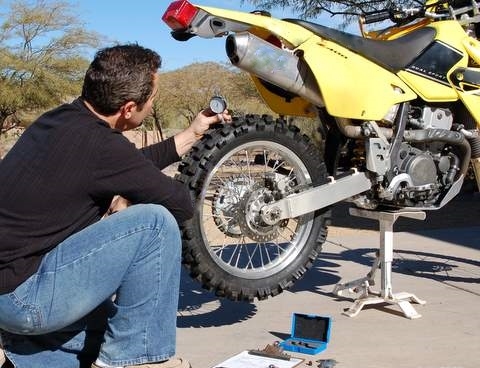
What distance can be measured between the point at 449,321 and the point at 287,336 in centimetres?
100

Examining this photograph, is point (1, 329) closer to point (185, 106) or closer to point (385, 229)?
point (385, 229)

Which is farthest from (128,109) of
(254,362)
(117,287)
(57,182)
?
(254,362)

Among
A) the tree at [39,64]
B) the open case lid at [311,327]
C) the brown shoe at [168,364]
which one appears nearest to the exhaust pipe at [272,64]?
the open case lid at [311,327]

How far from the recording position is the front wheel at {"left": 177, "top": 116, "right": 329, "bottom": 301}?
3.64m

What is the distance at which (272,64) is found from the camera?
3.78 meters

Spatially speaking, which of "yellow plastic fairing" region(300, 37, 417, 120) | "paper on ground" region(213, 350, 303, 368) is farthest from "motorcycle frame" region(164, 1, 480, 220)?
"paper on ground" region(213, 350, 303, 368)

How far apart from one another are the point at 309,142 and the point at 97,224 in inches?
63.0

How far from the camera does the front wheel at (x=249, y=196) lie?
3.64m

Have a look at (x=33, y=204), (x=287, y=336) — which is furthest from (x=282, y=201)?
(x=33, y=204)

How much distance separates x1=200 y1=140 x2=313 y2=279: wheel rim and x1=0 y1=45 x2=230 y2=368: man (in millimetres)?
967

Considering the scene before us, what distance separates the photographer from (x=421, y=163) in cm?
414

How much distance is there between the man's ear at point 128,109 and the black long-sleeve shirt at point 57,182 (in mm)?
131

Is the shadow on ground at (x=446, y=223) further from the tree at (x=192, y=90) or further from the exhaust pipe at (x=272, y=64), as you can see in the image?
the tree at (x=192, y=90)

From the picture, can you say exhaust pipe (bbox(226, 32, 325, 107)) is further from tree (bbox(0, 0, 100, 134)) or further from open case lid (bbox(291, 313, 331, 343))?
tree (bbox(0, 0, 100, 134))
